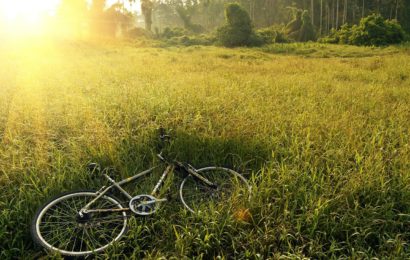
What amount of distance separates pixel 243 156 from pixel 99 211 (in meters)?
1.99

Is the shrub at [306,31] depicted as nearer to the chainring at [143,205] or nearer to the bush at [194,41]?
the bush at [194,41]

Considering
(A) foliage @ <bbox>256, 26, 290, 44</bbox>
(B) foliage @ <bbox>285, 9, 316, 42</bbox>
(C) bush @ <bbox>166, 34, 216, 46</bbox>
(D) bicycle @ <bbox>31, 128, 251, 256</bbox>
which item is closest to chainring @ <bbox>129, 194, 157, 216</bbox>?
(D) bicycle @ <bbox>31, 128, 251, 256</bbox>

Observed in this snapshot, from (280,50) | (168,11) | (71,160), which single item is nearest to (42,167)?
(71,160)

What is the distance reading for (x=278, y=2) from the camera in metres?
52.9

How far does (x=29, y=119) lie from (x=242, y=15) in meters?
27.5

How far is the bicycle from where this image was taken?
3.10 metres

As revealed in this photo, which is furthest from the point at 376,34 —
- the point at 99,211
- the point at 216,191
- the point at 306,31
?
the point at 99,211

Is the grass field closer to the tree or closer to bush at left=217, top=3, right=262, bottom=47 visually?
bush at left=217, top=3, right=262, bottom=47

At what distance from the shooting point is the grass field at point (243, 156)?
10.1ft

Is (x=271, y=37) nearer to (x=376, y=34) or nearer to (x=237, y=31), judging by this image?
(x=237, y=31)

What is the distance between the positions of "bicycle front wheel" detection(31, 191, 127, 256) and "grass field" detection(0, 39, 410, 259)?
0.16 metres

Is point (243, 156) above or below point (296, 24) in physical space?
below

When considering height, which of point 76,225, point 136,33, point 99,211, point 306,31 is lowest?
point 76,225

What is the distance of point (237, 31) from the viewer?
96.2ft
